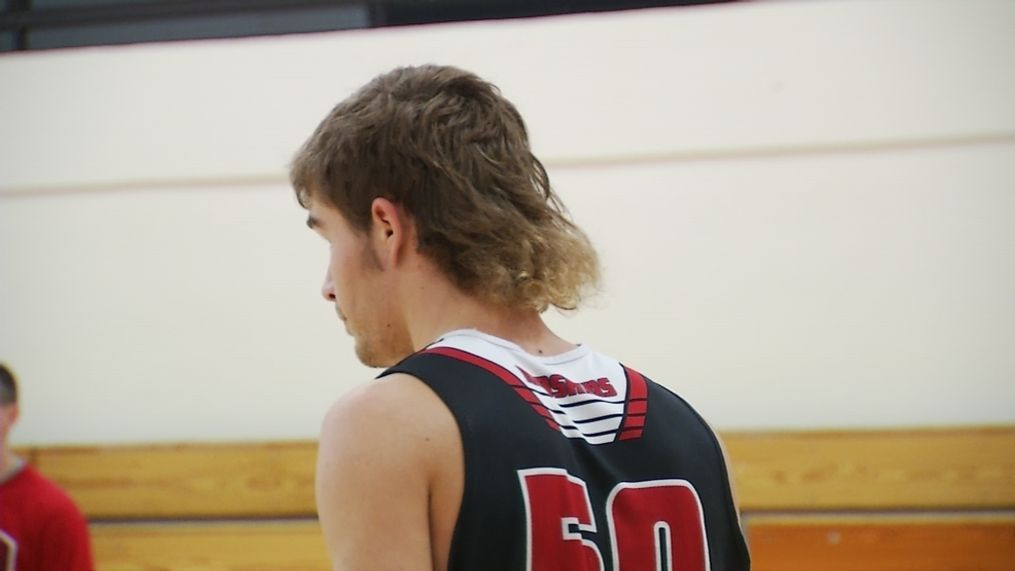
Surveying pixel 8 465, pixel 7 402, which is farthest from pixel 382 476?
pixel 7 402

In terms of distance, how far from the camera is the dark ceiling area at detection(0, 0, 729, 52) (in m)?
2.94

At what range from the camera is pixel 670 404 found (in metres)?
0.99

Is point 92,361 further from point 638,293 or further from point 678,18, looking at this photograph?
point 678,18

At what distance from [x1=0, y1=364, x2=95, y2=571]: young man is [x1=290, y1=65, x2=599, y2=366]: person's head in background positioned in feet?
5.54

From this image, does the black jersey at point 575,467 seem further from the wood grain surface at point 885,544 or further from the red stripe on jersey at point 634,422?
the wood grain surface at point 885,544

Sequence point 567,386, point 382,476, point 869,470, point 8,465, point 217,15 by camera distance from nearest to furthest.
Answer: point 382,476, point 567,386, point 8,465, point 869,470, point 217,15

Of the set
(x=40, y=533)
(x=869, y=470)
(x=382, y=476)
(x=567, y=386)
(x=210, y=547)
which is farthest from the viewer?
(x=210, y=547)

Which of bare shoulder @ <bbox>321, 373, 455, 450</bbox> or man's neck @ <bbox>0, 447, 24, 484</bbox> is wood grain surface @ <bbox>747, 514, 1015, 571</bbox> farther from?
bare shoulder @ <bbox>321, 373, 455, 450</bbox>

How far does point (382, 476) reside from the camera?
2.58ft

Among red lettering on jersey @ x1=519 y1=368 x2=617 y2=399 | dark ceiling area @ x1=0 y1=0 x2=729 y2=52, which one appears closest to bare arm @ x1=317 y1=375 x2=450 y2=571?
red lettering on jersey @ x1=519 y1=368 x2=617 y2=399

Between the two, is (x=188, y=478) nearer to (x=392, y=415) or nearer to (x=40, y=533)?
(x=40, y=533)

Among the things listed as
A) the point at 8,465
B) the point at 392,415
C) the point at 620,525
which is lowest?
the point at 8,465

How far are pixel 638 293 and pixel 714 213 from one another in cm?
29

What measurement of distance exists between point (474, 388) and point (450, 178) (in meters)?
0.20
